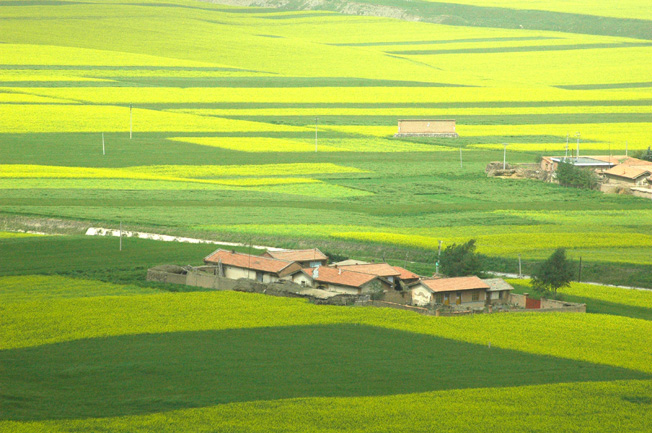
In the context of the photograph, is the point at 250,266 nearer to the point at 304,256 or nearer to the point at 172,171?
the point at 304,256

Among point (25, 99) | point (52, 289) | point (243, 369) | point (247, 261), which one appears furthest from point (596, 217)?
point (25, 99)

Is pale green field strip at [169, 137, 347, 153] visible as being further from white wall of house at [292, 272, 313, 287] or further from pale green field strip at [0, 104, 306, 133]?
white wall of house at [292, 272, 313, 287]

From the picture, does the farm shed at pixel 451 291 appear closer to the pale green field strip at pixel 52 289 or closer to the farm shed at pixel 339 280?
the farm shed at pixel 339 280

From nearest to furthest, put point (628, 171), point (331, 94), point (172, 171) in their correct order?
point (628, 171)
point (172, 171)
point (331, 94)

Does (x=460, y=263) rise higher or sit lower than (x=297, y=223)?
lower

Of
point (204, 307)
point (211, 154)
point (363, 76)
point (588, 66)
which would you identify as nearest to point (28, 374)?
point (204, 307)

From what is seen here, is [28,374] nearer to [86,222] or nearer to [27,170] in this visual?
[86,222]
